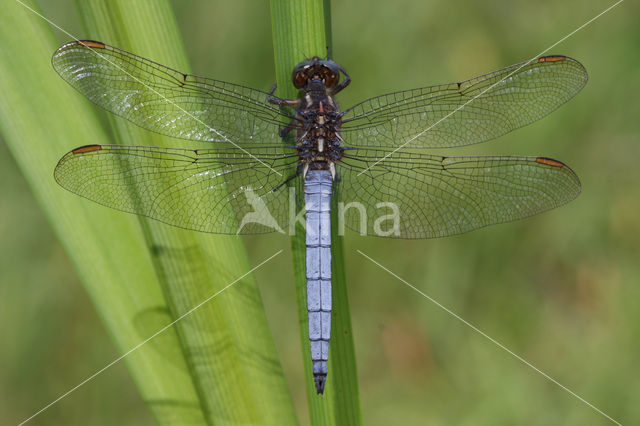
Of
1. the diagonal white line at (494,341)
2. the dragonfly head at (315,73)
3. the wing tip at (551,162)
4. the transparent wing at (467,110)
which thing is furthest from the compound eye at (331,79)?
the diagonal white line at (494,341)

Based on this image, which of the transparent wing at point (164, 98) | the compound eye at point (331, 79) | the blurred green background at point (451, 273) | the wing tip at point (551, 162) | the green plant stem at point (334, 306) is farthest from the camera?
the blurred green background at point (451, 273)

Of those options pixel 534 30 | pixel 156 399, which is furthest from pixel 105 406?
pixel 534 30

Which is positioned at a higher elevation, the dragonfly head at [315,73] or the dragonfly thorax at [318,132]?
the dragonfly head at [315,73]

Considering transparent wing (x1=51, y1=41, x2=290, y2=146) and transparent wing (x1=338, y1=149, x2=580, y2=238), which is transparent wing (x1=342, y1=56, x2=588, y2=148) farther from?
transparent wing (x1=51, y1=41, x2=290, y2=146)

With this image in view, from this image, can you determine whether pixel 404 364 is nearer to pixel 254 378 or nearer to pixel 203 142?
pixel 254 378

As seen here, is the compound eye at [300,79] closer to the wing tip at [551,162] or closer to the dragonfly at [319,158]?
the dragonfly at [319,158]

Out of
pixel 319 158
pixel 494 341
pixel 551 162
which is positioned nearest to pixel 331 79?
pixel 319 158

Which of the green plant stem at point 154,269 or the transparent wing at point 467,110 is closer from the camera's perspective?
the green plant stem at point 154,269

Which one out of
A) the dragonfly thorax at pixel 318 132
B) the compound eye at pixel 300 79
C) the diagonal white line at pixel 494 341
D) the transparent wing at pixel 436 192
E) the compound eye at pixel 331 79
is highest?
the compound eye at pixel 331 79

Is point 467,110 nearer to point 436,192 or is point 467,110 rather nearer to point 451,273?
point 436,192
